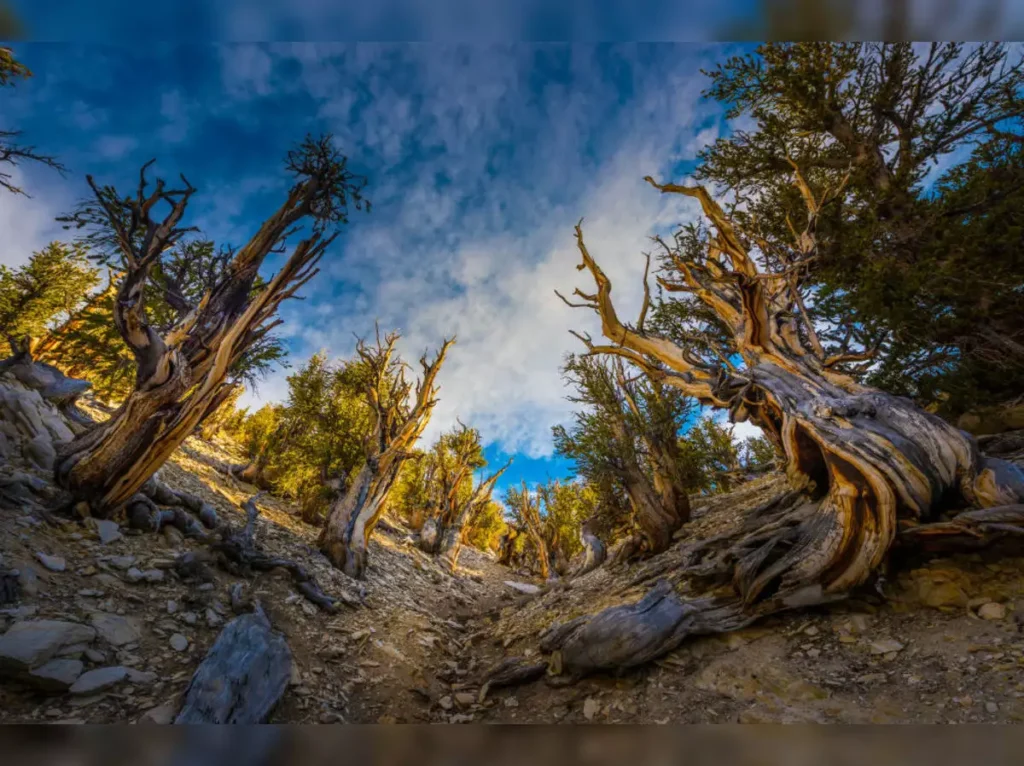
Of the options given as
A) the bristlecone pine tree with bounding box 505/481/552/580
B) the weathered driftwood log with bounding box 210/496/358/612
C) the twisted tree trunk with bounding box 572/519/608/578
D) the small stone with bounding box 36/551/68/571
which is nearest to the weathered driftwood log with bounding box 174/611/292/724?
the small stone with bounding box 36/551/68/571

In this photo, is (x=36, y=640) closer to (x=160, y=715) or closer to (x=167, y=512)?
(x=160, y=715)

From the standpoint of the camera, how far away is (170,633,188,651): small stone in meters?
2.47

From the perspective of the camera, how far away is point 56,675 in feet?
6.07

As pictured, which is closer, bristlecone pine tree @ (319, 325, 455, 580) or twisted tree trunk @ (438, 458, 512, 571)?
bristlecone pine tree @ (319, 325, 455, 580)

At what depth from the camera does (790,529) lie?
316 cm

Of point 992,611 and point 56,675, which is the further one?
point 992,611

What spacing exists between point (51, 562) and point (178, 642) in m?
1.13

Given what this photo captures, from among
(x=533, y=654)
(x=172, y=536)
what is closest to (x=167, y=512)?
(x=172, y=536)

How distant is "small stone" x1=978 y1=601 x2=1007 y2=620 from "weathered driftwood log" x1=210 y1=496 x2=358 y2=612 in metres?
5.11

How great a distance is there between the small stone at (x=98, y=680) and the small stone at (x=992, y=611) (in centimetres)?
471

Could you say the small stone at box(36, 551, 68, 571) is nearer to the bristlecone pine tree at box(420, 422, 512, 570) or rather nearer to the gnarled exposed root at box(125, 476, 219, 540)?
the gnarled exposed root at box(125, 476, 219, 540)

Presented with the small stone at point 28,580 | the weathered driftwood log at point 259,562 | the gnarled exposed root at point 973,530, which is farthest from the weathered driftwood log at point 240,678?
the gnarled exposed root at point 973,530

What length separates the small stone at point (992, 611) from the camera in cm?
206
